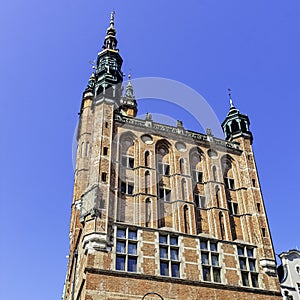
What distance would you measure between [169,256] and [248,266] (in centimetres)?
571

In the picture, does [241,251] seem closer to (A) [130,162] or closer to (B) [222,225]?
(B) [222,225]

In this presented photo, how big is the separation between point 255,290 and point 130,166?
12.0 metres

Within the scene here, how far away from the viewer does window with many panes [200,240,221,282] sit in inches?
968

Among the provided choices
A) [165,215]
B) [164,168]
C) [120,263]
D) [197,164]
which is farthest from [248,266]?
[164,168]

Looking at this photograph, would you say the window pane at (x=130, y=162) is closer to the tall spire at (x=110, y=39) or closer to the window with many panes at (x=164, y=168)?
the window with many panes at (x=164, y=168)

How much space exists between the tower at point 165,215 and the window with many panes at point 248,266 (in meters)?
0.07

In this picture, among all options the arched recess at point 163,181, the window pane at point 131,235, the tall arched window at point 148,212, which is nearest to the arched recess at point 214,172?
the arched recess at point 163,181

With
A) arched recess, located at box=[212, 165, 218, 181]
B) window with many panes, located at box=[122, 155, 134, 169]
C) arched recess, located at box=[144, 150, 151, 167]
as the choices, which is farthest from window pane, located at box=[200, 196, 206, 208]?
window with many panes, located at box=[122, 155, 134, 169]

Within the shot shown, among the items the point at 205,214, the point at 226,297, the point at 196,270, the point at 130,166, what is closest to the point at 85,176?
the point at 130,166

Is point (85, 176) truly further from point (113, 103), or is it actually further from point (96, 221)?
point (96, 221)

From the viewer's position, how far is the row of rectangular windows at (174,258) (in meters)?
23.5

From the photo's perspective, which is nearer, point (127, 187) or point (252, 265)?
point (252, 265)

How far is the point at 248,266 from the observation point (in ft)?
84.8

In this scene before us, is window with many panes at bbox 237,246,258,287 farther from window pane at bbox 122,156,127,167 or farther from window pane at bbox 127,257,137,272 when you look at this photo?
window pane at bbox 122,156,127,167
